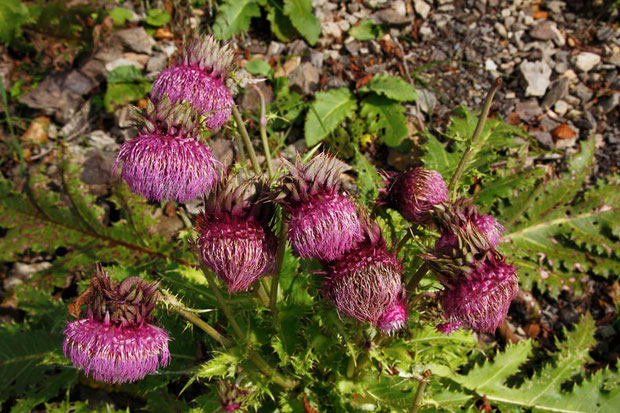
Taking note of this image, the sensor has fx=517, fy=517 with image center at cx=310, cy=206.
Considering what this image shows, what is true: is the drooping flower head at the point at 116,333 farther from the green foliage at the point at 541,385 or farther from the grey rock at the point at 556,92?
the grey rock at the point at 556,92

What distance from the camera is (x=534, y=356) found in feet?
15.1

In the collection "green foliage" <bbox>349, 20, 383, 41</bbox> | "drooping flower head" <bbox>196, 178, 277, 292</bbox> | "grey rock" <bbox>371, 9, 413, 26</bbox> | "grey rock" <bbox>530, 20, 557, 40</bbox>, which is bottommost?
"drooping flower head" <bbox>196, 178, 277, 292</bbox>

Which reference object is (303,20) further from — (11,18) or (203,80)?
(203,80)

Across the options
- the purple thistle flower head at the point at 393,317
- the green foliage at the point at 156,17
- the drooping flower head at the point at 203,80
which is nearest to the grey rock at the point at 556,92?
the purple thistle flower head at the point at 393,317

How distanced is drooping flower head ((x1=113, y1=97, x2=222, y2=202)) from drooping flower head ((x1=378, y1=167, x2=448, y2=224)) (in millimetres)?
956

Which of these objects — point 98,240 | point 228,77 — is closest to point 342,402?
point 228,77

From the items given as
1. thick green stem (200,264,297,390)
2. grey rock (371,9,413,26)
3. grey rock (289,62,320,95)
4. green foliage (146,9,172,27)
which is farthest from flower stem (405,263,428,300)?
green foliage (146,9,172,27)

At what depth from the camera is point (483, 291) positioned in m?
2.26

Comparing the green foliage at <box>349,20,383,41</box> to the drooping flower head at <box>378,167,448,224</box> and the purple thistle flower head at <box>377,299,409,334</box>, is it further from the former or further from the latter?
the purple thistle flower head at <box>377,299,409,334</box>

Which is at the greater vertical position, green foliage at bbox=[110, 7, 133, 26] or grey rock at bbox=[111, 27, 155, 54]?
green foliage at bbox=[110, 7, 133, 26]

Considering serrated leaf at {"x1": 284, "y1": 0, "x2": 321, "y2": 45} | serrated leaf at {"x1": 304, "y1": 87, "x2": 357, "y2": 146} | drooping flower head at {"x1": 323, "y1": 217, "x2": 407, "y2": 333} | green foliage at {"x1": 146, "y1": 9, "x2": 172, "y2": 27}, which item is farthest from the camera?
green foliage at {"x1": 146, "y1": 9, "x2": 172, "y2": 27}

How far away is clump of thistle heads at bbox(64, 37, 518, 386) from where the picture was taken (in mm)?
2264

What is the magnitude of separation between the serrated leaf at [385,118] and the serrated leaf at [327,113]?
0.56ft

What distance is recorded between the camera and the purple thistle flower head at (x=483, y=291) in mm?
2264
